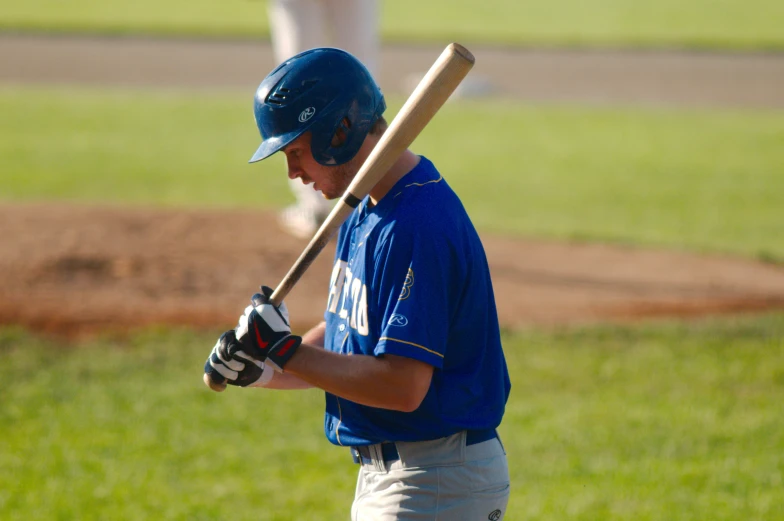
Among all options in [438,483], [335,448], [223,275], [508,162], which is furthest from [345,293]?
[508,162]

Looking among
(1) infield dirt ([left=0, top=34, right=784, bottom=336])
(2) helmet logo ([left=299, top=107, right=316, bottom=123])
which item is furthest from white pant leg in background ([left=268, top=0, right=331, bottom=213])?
(2) helmet logo ([left=299, top=107, right=316, bottom=123])

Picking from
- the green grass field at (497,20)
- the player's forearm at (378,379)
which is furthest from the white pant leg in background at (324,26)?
the green grass field at (497,20)

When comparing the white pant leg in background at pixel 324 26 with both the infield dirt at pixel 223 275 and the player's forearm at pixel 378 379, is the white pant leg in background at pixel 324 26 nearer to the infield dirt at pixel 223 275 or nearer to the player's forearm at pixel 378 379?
the infield dirt at pixel 223 275

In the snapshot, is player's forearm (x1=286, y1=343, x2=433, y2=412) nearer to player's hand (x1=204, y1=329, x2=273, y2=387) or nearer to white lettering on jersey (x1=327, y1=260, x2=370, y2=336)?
white lettering on jersey (x1=327, y1=260, x2=370, y2=336)

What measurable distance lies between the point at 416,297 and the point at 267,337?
0.46 m

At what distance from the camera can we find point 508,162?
49.5 ft

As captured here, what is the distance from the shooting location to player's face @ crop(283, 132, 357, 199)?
2975 millimetres

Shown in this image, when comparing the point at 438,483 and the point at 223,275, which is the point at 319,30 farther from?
the point at 438,483

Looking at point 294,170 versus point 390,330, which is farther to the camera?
point 294,170

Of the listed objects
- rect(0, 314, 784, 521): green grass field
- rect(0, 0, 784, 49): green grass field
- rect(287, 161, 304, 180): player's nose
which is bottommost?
rect(0, 314, 784, 521): green grass field

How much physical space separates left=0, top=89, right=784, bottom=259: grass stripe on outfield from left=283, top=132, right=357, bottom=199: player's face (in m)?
7.99

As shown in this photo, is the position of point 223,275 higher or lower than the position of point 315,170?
lower

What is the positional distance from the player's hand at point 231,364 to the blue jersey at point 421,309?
0.25 metres

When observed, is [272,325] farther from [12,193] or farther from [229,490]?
[12,193]
